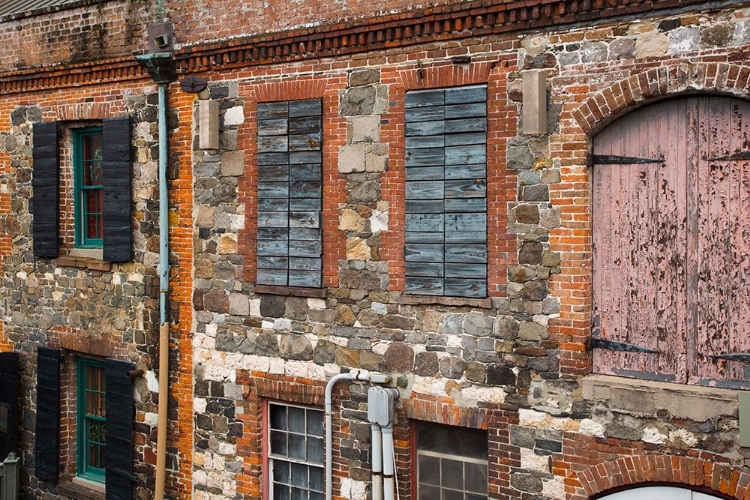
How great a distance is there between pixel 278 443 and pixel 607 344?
437 centimetres

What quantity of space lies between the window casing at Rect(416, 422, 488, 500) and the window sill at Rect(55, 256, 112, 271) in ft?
17.2

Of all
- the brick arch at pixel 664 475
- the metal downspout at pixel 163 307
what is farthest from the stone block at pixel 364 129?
the brick arch at pixel 664 475

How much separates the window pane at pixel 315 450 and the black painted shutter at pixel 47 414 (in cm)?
446

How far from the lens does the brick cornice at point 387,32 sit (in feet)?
29.2

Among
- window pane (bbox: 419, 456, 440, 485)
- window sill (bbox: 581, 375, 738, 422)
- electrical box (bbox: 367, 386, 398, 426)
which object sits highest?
window sill (bbox: 581, 375, 738, 422)

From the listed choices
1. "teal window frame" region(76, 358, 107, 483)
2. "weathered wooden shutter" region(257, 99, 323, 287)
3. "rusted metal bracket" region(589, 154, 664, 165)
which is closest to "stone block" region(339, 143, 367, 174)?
"weathered wooden shutter" region(257, 99, 323, 287)

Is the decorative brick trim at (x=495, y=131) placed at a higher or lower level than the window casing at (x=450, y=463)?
higher

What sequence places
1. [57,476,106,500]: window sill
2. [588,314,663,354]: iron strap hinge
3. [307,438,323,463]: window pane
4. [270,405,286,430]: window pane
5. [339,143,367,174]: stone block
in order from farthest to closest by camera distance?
[57,476,106,500]: window sill → [270,405,286,430]: window pane → [307,438,323,463]: window pane → [339,143,367,174]: stone block → [588,314,663,354]: iron strap hinge

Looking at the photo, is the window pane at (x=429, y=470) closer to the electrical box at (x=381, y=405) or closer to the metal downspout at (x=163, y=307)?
the electrical box at (x=381, y=405)

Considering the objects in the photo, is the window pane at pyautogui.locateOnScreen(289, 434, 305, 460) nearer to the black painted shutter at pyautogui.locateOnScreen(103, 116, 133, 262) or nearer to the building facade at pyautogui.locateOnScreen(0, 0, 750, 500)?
the building facade at pyautogui.locateOnScreen(0, 0, 750, 500)

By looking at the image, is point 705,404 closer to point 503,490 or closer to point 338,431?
point 503,490

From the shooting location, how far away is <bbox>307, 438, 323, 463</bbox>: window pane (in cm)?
1102

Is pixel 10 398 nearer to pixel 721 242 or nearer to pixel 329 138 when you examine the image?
pixel 329 138

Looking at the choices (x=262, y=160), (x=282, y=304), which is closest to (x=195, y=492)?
(x=282, y=304)
